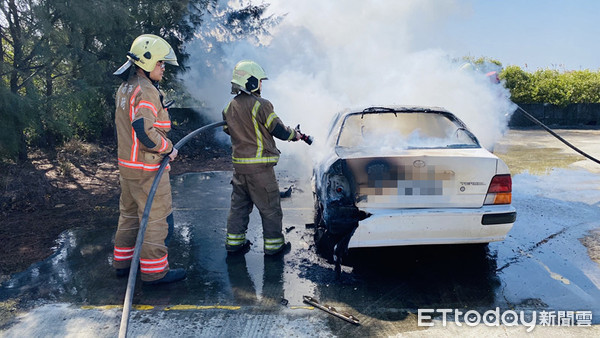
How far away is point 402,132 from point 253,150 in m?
1.52

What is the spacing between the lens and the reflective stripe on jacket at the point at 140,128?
3.45m

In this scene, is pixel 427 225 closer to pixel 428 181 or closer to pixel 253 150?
pixel 428 181

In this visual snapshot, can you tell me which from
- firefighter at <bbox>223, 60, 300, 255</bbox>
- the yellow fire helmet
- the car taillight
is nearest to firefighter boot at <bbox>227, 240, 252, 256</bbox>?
firefighter at <bbox>223, 60, 300, 255</bbox>

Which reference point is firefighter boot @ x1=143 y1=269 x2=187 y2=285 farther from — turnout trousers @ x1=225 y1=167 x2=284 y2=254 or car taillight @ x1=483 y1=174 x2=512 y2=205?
car taillight @ x1=483 y1=174 x2=512 y2=205

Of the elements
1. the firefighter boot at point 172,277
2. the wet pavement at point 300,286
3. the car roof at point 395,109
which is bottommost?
the wet pavement at point 300,286

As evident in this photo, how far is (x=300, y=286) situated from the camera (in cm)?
364

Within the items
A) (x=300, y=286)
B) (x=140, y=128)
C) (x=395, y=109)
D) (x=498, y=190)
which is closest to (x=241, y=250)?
(x=300, y=286)

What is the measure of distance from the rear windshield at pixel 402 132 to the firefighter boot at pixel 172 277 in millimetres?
1877

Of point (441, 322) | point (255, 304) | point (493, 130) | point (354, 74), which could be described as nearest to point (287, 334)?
point (255, 304)

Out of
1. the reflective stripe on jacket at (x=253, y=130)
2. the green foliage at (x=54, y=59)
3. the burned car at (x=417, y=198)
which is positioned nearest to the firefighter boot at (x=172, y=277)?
the reflective stripe on jacket at (x=253, y=130)

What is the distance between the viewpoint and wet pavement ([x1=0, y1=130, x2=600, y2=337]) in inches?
120

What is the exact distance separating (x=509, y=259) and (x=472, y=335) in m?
1.50

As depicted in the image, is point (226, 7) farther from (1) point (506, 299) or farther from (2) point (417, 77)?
(1) point (506, 299)

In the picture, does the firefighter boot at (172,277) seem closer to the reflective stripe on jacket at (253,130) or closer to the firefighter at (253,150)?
the firefighter at (253,150)
